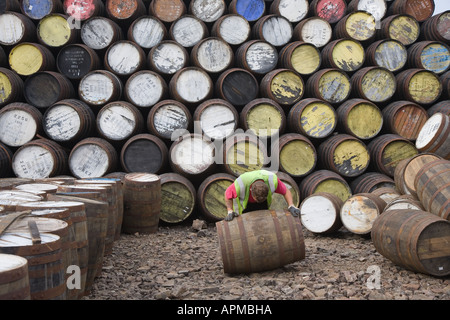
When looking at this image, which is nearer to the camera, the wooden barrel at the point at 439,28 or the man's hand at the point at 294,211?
the man's hand at the point at 294,211

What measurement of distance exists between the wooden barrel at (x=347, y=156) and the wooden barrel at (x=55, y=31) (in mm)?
4496

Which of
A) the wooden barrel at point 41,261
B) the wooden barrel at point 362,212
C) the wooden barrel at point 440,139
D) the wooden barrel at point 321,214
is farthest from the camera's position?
the wooden barrel at point 321,214

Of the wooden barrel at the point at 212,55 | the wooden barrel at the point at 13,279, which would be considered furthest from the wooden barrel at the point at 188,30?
the wooden barrel at the point at 13,279

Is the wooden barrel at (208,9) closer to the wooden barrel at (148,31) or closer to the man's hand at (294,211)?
the wooden barrel at (148,31)

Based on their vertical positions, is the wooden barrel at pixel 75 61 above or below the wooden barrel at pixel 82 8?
below

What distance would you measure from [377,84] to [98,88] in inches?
176

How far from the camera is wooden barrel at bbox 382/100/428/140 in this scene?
21.4 ft

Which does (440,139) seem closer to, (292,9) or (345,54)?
(345,54)

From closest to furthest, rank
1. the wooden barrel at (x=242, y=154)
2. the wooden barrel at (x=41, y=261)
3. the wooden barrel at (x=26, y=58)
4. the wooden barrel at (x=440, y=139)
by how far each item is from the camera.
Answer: the wooden barrel at (x=41, y=261) → the wooden barrel at (x=440, y=139) → the wooden barrel at (x=242, y=154) → the wooden barrel at (x=26, y=58)

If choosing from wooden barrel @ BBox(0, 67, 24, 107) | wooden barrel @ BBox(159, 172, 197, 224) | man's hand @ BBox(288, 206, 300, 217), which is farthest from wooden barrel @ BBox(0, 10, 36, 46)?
man's hand @ BBox(288, 206, 300, 217)

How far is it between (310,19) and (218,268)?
193 inches

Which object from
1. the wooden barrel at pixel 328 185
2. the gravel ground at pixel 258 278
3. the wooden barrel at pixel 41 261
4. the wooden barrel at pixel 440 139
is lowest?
the gravel ground at pixel 258 278

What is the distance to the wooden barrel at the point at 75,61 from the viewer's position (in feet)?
21.7
